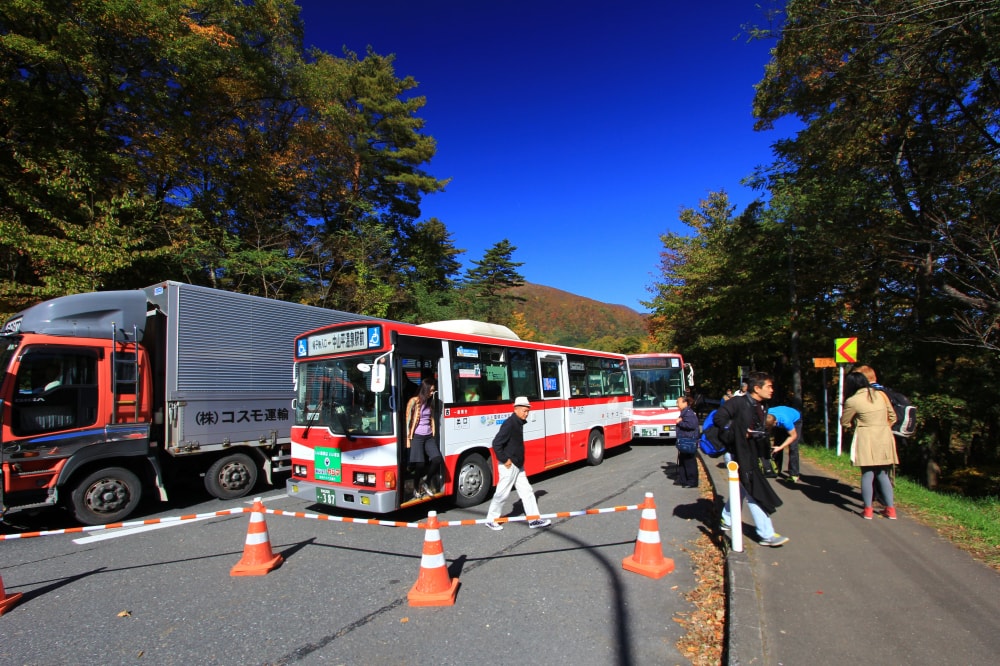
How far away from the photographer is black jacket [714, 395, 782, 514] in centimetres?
515

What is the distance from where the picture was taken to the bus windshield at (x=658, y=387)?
54.0 ft

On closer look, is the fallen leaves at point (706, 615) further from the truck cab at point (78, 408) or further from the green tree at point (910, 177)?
the truck cab at point (78, 408)

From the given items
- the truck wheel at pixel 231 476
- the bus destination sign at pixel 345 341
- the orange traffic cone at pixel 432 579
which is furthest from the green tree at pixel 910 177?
the truck wheel at pixel 231 476

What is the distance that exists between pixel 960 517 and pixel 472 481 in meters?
6.43

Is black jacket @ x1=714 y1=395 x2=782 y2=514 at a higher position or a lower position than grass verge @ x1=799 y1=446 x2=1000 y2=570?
higher

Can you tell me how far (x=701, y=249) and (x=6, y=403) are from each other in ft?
89.7

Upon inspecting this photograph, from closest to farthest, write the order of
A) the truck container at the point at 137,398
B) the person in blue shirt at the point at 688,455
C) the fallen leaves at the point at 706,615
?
the fallen leaves at the point at 706,615 → the truck container at the point at 137,398 → the person in blue shirt at the point at 688,455

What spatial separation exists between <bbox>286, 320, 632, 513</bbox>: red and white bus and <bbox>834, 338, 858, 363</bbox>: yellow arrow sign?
7120 mm

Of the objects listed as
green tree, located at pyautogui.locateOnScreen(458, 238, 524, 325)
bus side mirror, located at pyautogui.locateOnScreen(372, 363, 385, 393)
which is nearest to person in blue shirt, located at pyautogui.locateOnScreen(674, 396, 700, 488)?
bus side mirror, located at pyautogui.locateOnScreen(372, 363, 385, 393)

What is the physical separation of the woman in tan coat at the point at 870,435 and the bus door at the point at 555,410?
5.14m

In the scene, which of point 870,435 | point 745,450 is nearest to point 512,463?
point 745,450

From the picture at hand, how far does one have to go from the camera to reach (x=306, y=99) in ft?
64.7

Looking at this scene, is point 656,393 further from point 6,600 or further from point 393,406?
point 6,600

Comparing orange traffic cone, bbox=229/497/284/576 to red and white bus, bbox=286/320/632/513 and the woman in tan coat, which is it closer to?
red and white bus, bbox=286/320/632/513
